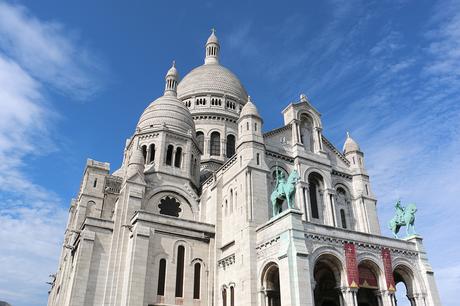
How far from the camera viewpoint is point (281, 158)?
35688mm

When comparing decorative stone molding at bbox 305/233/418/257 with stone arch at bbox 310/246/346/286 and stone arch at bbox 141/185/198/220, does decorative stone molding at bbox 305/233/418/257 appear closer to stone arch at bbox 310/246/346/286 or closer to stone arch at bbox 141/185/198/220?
stone arch at bbox 310/246/346/286

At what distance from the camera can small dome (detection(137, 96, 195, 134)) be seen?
42656 millimetres

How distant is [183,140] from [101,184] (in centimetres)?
960

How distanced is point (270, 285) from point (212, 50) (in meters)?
51.2

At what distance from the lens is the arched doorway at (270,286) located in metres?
27.5

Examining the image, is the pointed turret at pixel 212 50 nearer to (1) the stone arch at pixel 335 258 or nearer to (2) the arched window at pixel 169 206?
(2) the arched window at pixel 169 206

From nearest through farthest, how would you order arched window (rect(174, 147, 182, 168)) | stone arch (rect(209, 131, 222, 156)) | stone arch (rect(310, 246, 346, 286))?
stone arch (rect(310, 246, 346, 286)) → arched window (rect(174, 147, 182, 168)) → stone arch (rect(209, 131, 222, 156))

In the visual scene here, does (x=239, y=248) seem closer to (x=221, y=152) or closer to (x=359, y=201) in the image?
(x=359, y=201)

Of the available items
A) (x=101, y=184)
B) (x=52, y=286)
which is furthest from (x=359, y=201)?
(x=52, y=286)

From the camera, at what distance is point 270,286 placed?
2794 centimetres

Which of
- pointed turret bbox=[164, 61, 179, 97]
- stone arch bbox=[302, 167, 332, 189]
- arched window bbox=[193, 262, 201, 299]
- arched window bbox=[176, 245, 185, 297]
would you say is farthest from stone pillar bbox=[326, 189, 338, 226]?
pointed turret bbox=[164, 61, 179, 97]

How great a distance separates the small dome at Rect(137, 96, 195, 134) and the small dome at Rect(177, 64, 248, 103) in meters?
13.9

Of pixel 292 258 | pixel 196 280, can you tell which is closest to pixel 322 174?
pixel 292 258

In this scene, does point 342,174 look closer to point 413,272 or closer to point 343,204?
point 343,204
